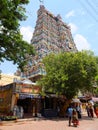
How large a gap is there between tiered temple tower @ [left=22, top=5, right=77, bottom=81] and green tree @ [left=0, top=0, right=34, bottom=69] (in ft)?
93.9

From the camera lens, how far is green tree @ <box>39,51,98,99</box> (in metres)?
26.5

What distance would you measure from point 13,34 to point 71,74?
42.4 ft

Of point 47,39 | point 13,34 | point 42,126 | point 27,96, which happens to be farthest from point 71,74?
point 47,39

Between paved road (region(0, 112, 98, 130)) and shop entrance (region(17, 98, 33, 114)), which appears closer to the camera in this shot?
paved road (region(0, 112, 98, 130))

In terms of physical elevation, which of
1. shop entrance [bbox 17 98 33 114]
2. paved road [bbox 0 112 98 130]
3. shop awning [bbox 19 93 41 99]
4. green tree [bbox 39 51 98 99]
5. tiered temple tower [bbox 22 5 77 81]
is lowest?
paved road [bbox 0 112 98 130]

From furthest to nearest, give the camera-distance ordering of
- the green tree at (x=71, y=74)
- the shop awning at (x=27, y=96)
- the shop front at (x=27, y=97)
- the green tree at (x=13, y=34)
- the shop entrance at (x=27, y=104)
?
the shop entrance at (x=27, y=104) < the green tree at (x=71, y=74) < the shop awning at (x=27, y=96) < the shop front at (x=27, y=97) < the green tree at (x=13, y=34)

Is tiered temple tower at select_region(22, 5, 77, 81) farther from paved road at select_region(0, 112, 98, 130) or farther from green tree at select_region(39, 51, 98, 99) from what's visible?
paved road at select_region(0, 112, 98, 130)

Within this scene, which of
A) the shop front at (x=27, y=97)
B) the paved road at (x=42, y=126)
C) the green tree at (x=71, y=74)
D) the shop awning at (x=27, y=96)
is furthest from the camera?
the green tree at (x=71, y=74)

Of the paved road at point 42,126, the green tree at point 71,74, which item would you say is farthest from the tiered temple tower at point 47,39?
the paved road at point 42,126

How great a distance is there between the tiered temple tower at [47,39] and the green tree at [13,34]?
28634 mm

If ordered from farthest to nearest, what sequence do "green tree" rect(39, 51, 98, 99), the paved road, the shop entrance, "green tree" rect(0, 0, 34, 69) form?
the shop entrance → "green tree" rect(39, 51, 98, 99) → the paved road → "green tree" rect(0, 0, 34, 69)

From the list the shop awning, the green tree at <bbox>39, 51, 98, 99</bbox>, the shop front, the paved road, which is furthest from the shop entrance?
the paved road

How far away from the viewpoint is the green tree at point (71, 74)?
26.5m

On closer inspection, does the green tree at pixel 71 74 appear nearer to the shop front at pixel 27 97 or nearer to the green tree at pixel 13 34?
the shop front at pixel 27 97
